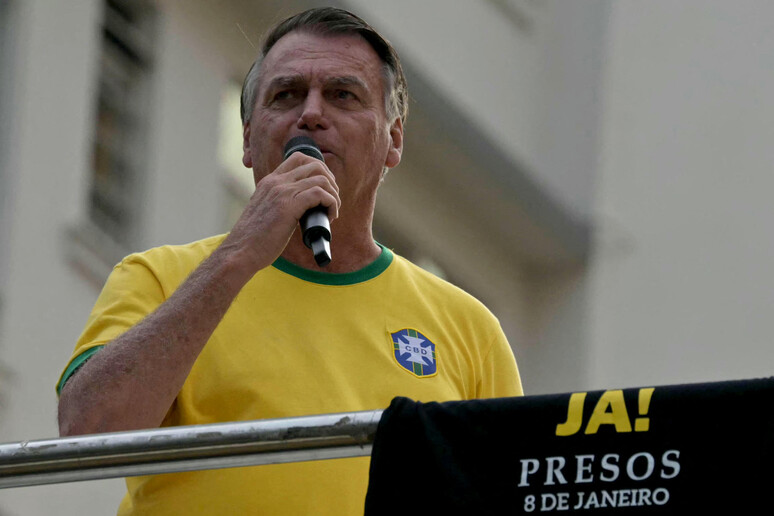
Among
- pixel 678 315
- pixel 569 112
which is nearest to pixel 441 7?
pixel 569 112

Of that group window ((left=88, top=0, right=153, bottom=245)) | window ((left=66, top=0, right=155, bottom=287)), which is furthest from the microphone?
window ((left=88, top=0, right=153, bottom=245))

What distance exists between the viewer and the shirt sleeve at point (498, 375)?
509cm

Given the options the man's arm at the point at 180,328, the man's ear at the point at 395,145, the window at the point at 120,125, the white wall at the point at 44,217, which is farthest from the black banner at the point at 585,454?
the window at the point at 120,125

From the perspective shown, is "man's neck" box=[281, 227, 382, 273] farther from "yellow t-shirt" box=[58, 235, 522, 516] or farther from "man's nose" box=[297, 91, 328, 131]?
"man's nose" box=[297, 91, 328, 131]

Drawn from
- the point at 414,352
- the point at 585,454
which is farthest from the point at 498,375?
the point at 585,454

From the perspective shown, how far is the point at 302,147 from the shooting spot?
502cm

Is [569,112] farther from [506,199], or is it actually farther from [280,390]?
[280,390]

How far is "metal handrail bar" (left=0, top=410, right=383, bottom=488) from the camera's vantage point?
4.04 meters

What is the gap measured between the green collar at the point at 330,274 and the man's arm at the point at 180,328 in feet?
1.13

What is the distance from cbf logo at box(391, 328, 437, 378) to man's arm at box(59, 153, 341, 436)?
16.5 inches

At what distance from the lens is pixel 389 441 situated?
4020 mm

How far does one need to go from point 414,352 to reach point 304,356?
30cm

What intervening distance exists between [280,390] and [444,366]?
478mm

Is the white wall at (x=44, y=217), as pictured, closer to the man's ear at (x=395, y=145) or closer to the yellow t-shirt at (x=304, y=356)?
the man's ear at (x=395, y=145)
